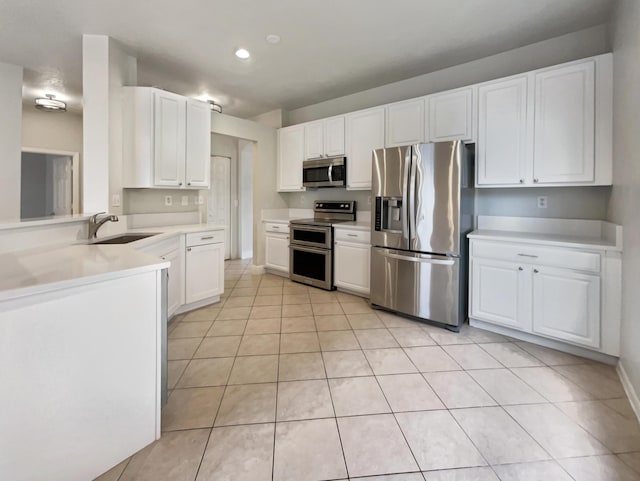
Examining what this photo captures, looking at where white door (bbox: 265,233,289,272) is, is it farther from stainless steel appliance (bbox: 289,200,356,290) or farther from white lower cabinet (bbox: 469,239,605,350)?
white lower cabinet (bbox: 469,239,605,350)

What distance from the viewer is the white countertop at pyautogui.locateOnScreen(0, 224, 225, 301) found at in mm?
1071

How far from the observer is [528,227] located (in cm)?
291

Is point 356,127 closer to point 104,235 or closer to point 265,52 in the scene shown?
point 265,52

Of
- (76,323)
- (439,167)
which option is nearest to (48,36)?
(76,323)

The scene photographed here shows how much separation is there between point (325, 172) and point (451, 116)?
1749mm

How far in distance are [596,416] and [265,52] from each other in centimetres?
384

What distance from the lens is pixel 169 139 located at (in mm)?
3244

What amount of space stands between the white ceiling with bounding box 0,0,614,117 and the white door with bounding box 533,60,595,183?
0.52 meters

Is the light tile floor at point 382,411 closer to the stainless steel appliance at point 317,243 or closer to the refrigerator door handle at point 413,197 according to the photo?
the refrigerator door handle at point 413,197

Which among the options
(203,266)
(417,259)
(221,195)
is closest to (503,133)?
(417,259)

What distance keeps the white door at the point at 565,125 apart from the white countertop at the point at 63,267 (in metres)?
2.98

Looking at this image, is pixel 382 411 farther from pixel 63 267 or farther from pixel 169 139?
pixel 169 139

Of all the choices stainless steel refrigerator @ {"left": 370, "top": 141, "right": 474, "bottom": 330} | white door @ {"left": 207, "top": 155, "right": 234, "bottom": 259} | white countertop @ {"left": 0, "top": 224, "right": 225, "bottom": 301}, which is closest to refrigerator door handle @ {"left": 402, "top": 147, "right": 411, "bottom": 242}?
stainless steel refrigerator @ {"left": 370, "top": 141, "right": 474, "bottom": 330}

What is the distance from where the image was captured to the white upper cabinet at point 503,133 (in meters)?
2.67
